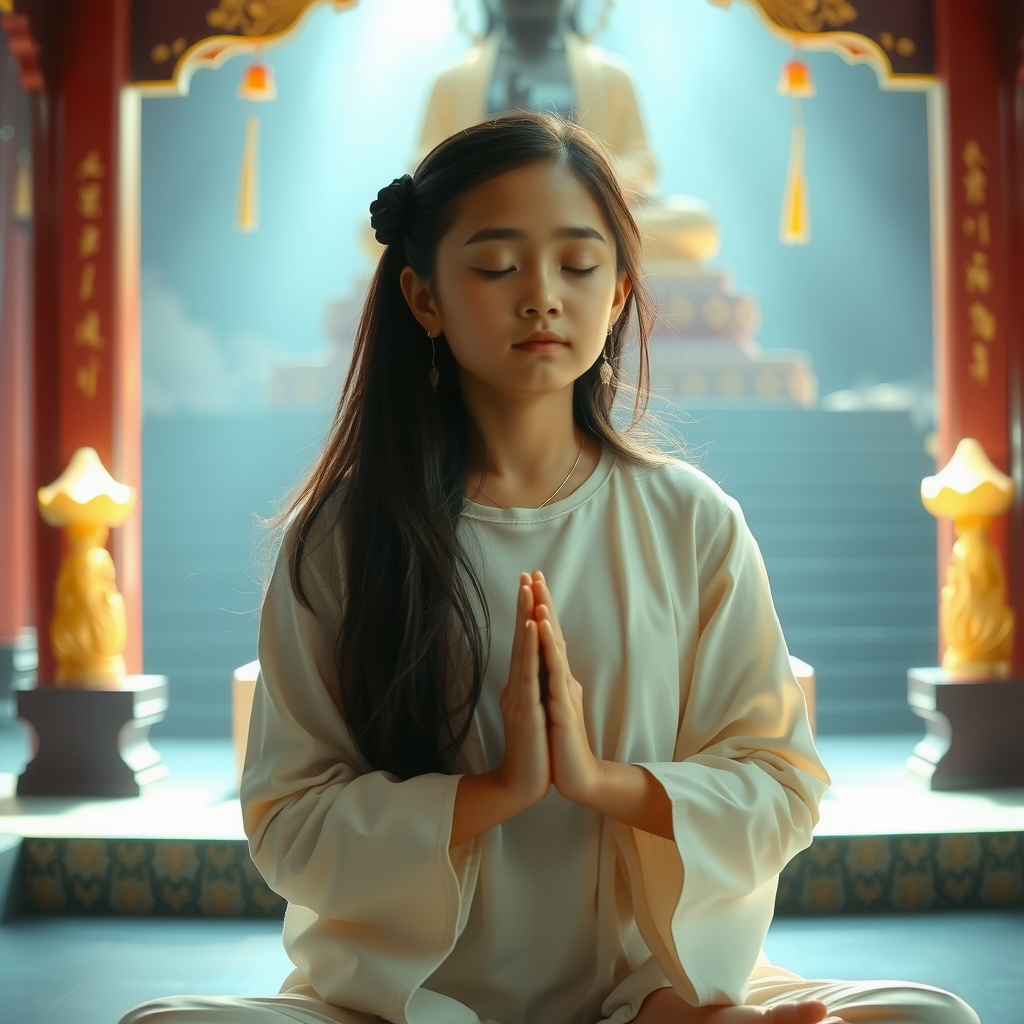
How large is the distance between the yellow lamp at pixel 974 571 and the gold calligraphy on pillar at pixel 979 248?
35 centimetres

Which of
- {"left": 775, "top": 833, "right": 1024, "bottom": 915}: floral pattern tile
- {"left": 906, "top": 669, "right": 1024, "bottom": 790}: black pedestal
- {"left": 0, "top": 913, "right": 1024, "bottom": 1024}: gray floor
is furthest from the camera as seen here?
{"left": 906, "top": 669, "right": 1024, "bottom": 790}: black pedestal

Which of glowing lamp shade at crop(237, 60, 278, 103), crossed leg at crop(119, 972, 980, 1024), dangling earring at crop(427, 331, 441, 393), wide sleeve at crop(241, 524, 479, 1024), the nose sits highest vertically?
glowing lamp shade at crop(237, 60, 278, 103)

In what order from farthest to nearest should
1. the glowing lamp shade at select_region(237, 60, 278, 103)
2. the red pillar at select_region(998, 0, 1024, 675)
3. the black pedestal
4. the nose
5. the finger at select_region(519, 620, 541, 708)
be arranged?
the glowing lamp shade at select_region(237, 60, 278, 103)
the red pillar at select_region(998, 0, 1024, 675)
the black pedestal
the nose
the finger at select_region(519, 620, 541, 708)

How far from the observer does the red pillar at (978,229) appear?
4133 mm

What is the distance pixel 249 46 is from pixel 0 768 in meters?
2.64

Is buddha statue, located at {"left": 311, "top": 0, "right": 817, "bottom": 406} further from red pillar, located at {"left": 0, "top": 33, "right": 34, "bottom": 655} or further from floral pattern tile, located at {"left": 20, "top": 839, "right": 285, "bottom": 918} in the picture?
floral pattern tile, located at {"left": 20, "top": 839, "right": 285, "bottom": 918}

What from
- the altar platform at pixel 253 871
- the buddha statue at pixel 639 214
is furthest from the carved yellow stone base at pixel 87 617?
the buddha statue at pixel 639 214

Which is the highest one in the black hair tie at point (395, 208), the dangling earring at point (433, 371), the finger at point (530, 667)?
the black hair tie at point (395, 208)

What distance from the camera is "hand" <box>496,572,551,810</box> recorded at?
1.40 m

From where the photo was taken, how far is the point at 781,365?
709 centimetres

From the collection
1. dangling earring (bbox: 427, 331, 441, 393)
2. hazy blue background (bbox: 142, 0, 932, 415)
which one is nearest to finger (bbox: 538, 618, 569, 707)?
dangling earring (bbox: 427, 331, 441, 393)

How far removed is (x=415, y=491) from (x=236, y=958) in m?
1.71

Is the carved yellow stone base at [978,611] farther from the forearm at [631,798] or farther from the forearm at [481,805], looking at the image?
the forearm at [481,805]

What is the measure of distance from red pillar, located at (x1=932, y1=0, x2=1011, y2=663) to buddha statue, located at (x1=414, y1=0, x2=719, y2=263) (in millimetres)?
1737
